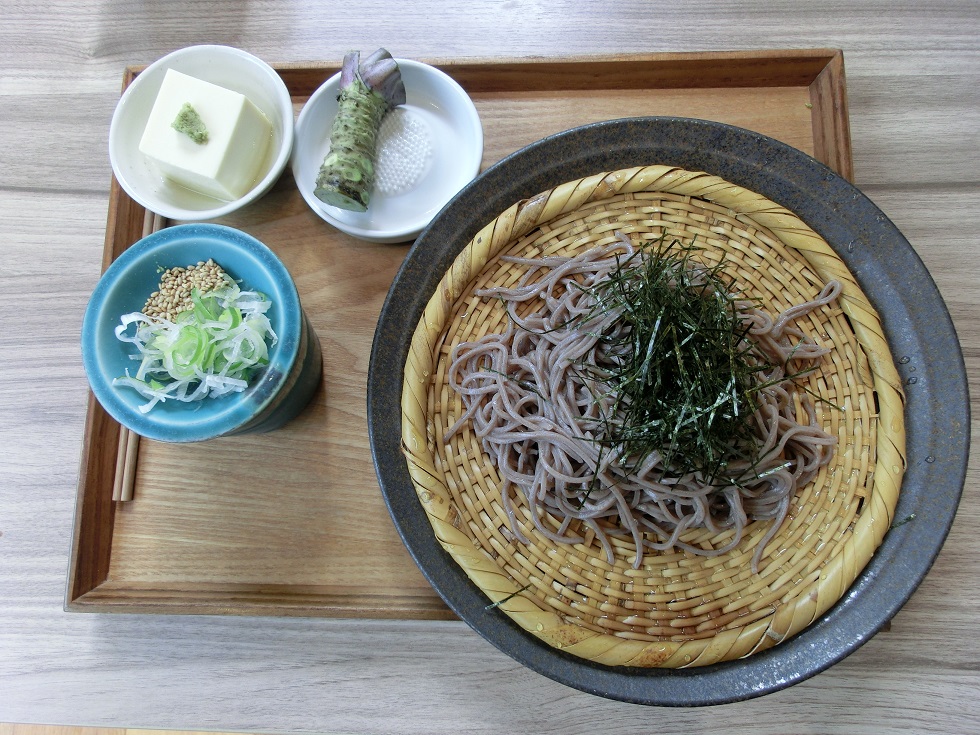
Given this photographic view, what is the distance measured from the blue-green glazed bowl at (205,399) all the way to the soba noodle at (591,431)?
1.19ft

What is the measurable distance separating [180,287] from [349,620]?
0.89 metres

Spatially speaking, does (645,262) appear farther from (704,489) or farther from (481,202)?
(704,489)

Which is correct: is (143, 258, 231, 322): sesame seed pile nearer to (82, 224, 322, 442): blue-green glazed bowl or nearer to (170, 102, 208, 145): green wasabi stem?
(82, 224, 322, 442): blue-green glazed bowl

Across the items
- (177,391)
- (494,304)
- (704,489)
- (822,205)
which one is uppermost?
(822,205)

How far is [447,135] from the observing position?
171 cm

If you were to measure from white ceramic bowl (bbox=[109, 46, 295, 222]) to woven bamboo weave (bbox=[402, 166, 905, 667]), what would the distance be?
2.14 feet

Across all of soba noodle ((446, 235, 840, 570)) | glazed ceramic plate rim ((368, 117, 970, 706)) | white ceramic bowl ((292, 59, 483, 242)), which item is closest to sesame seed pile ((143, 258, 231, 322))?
white ceramic bowl ((292, 59, 483, 242))

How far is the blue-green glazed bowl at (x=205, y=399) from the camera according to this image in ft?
4.39

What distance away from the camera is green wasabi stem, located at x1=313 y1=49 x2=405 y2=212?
1.53 m

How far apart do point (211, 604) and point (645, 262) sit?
1.24 metres

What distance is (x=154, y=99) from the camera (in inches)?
66.0

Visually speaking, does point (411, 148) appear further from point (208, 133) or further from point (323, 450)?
point (323, 450)

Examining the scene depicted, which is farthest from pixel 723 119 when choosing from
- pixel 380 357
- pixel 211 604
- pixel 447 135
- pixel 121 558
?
pixel 121 558

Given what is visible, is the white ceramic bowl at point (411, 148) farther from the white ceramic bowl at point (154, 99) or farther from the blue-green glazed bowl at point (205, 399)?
the blue-green glazed bowl at point (205, 399)
